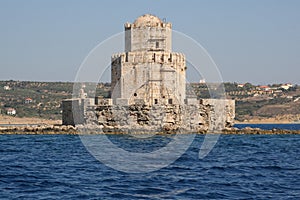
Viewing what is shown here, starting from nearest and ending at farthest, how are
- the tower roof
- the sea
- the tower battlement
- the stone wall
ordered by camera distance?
the sea
the stone wall
the tower battlement
the tower roof

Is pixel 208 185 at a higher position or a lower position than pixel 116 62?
lower

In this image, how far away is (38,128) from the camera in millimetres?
31156

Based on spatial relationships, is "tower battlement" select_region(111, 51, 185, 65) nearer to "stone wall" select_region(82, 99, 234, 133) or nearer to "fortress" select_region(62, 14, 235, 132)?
"fortress" select_region(62, 14, 235, 132)

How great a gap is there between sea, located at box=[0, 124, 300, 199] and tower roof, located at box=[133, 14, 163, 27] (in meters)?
13.1

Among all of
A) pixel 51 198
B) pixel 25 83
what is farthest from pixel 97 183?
pixel 25 83

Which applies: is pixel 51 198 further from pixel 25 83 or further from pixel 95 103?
pixel 25 83

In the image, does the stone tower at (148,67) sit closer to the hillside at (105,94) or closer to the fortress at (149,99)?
the fortress at (149,99)

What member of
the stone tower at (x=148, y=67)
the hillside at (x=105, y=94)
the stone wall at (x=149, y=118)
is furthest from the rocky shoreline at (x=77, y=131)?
the hillside at (x=105, y=94)

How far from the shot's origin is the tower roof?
31125mm

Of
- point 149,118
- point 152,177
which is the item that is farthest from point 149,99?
point 152,177

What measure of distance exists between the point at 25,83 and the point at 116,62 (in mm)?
62383

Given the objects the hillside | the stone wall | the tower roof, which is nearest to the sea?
the stone wall

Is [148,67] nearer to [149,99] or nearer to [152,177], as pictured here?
[149,99]

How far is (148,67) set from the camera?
98.0ft
